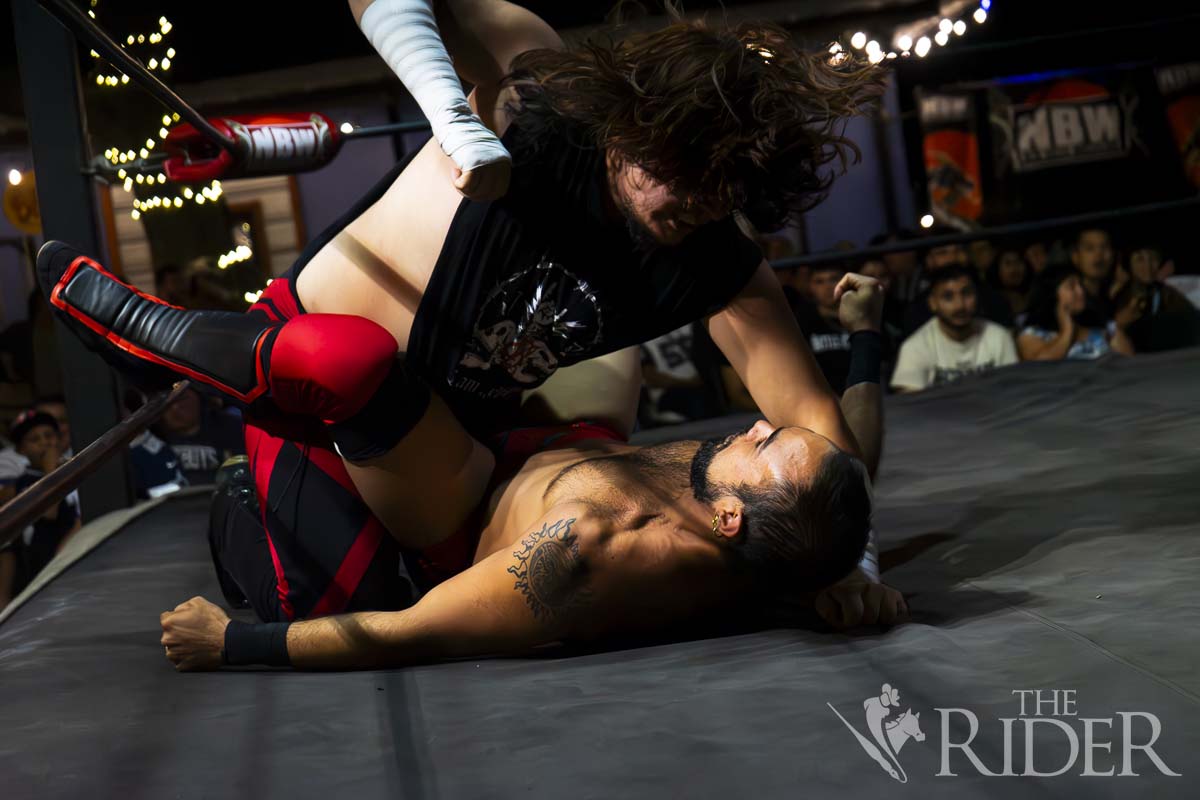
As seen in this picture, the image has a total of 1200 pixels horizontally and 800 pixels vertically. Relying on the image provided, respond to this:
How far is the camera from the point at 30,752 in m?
0.90

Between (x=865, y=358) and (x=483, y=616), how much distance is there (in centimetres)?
69

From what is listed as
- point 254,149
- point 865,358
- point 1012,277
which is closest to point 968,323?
point 1012,277

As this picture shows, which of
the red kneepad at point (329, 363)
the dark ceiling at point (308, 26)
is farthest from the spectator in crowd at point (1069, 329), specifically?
the red kneepad at point (329, 363)

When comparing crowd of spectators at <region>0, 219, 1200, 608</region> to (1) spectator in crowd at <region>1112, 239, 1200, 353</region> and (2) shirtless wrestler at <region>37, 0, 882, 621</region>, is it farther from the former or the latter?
(2) shirtless wrestler at <region>37, 0, 882, 621</region>

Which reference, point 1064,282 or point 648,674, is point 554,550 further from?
point 1064,282

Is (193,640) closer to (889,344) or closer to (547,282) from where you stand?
(547,282)

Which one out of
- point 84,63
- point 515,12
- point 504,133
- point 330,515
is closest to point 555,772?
point 330,515

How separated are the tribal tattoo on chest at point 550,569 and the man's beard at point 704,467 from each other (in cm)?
15

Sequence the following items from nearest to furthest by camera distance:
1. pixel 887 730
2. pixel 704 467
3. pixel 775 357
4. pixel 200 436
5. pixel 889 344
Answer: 1. pixel 887 730
2. pixel 704 467
3. pixel 775 357
4. pixel 200 436
5. pixel 889 344

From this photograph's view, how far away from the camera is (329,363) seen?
41.8 inches

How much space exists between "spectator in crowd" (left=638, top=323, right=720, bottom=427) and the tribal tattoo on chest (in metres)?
1.97

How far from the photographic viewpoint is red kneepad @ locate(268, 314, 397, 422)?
1.06 meters

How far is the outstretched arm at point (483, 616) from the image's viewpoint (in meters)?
1.04

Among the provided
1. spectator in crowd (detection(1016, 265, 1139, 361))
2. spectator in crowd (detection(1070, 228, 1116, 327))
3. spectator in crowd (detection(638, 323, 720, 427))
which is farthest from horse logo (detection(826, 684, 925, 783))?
spectator in crowd (detection(1070, 228, 1116, 327))
